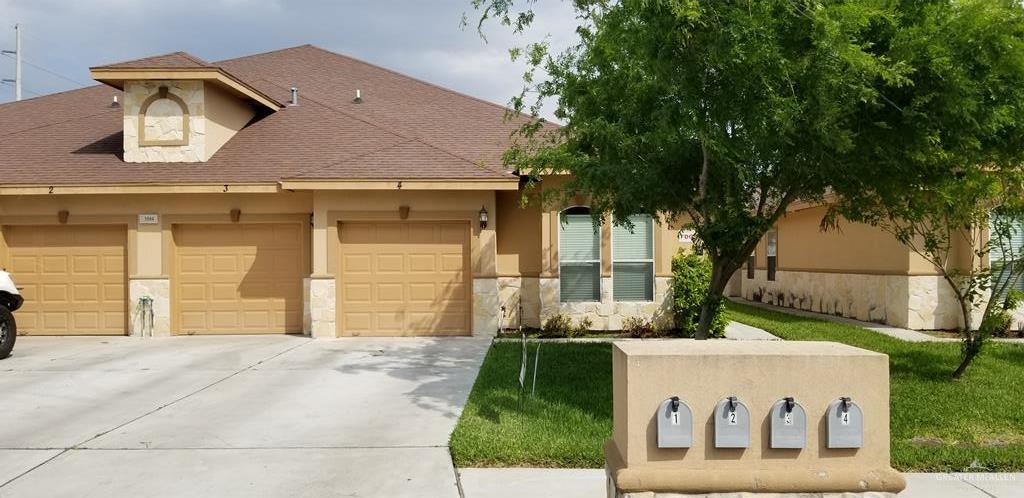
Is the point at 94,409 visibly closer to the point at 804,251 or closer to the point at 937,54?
the point at 937,54

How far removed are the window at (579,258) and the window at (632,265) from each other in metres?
Result: 0.34

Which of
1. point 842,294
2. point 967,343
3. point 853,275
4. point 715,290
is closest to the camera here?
point 715,290

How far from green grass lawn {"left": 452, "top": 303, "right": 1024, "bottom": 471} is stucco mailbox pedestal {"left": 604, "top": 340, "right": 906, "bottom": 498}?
2.41 m

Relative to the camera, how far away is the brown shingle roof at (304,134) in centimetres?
1366

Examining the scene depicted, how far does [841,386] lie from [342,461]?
154 inches

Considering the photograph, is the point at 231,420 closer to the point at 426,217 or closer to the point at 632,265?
the point at 426,217

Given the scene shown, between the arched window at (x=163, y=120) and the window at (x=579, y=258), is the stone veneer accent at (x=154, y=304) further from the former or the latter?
the window at (x=579, y=258)

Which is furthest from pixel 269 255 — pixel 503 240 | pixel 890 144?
pixel 890 144

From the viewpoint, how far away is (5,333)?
11125mm

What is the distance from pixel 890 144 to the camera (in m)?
7.12

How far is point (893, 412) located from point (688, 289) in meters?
6.59

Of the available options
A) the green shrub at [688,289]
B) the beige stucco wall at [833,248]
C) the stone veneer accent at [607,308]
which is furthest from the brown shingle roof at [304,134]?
the beige stucco wall at [833,248]

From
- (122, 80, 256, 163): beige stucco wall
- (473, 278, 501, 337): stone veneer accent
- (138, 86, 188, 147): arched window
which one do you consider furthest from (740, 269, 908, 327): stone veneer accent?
(138, 86, 188, 147): arched window

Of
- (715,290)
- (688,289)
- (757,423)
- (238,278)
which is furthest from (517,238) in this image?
(757,423)
